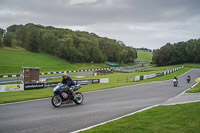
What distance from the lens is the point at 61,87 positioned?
1148 cm

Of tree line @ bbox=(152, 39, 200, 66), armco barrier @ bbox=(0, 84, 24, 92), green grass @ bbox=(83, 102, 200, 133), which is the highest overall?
tree line @ bbox=(152, 39, 200, 66)

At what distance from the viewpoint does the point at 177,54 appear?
361 feet

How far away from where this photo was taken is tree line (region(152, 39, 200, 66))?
347 feet

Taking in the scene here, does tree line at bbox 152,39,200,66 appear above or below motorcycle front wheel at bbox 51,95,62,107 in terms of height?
above

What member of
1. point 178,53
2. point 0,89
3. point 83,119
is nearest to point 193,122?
point 83,119

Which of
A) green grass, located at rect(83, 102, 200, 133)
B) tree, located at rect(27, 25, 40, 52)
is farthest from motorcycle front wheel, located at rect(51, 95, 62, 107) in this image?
tree, located at rect(27, 25, 40, 52)

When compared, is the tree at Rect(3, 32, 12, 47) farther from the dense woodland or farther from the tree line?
the tree line

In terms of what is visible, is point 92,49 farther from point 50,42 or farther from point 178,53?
point 178,53

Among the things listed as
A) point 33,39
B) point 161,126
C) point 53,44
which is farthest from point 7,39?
point 161,126

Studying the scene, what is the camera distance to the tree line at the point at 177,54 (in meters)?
106

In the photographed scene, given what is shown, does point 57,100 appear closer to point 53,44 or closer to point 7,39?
point 7,39

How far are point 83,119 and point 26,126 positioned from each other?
2458mm

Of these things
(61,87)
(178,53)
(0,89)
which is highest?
(178,53)

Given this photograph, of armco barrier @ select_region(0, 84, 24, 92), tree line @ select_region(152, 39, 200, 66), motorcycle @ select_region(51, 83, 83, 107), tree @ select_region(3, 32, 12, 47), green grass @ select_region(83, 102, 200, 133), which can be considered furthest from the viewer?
tree line @ select_region(152, 39, 200, 66)
